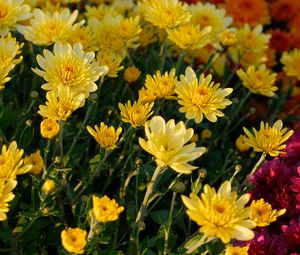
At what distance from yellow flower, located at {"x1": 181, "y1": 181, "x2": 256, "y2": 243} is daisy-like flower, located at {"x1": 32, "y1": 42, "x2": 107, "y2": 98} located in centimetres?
44

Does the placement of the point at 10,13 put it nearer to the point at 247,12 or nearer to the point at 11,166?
the point at 11,166

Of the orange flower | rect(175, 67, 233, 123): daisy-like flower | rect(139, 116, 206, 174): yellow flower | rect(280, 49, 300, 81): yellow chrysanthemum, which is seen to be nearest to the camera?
rect(139, 116, 206, 174): yellow flower

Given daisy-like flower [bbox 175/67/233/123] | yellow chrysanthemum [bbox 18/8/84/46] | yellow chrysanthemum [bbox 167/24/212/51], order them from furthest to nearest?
1. yellow chrysanthemum [bbox 167/24/212/51]
2. yellow chrysanthemum [bbox 18/8/84/46]
3. daisy-like flower [bbox 175/67/233/123]

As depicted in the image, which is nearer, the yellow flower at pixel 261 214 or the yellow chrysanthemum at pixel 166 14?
the yellow flower at pixel 261 214

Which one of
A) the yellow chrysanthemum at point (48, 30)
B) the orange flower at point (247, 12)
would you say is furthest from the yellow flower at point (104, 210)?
the orange flower at point (247, 12)

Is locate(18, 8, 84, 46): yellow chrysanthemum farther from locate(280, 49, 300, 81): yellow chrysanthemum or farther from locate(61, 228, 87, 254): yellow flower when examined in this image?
locate(280, 49, 300, 81): yellow chrysanthemum

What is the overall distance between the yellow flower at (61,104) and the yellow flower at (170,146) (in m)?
0.19

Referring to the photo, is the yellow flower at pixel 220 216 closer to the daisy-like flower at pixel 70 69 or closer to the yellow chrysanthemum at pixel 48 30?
the daisy-like flower at pixel 70 69

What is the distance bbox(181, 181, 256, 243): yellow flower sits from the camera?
1.11 m

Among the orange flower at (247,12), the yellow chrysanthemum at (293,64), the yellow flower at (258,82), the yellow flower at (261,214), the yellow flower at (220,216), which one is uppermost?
the yellow flower at (220,216)

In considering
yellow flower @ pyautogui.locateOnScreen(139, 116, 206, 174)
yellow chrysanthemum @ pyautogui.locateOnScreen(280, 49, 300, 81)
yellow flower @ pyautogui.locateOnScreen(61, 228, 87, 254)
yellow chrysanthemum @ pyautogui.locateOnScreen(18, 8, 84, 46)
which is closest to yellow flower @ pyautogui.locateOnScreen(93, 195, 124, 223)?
yellow flower @ pyautogui.locateOnScreen(61, 228, 87, 254)

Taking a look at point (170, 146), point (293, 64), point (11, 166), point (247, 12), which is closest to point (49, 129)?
point (11, 166)

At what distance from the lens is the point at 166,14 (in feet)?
5.91

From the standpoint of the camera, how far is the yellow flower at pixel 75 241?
3.59ft
